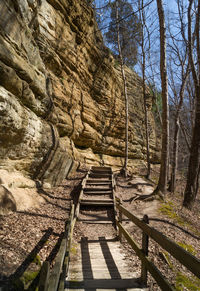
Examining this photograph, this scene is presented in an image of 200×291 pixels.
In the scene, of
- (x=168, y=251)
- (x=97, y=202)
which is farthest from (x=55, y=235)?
(x=168, y=251)

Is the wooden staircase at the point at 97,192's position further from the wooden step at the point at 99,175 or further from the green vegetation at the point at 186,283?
the green vegetation at the point at 186,283

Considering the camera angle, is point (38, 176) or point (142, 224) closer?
point (142, 224)

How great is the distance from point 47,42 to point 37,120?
687cm

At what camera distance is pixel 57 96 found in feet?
41.3

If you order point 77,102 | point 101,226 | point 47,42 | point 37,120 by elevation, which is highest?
point 47,42

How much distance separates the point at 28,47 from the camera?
27.3 ft

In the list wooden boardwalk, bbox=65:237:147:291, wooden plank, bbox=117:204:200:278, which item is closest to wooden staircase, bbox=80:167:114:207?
wooden boardwalk, bbox=65:237:147:291

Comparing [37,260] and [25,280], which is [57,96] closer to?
[37,260]

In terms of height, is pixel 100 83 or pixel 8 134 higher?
pixel 100 83

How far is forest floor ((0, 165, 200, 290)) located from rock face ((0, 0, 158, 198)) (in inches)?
80.8

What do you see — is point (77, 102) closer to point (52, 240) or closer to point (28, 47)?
point (28, 47)

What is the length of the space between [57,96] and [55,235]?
9727 millimetres

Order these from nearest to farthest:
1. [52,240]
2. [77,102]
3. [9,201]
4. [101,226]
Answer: [52,240]
[9,201]
[101,226]
[77,102]

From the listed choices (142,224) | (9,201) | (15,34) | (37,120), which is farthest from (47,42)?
(142,224)
